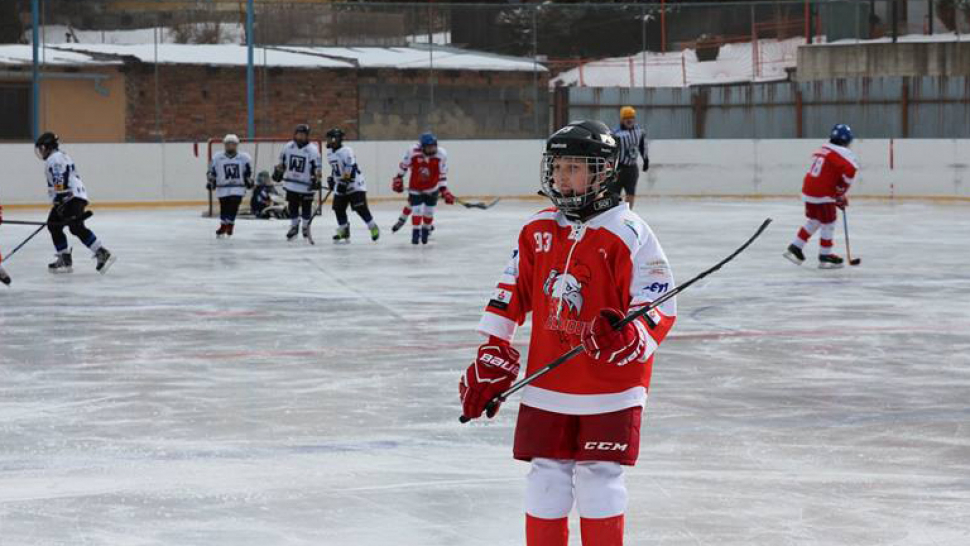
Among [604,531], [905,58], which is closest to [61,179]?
[604,531]

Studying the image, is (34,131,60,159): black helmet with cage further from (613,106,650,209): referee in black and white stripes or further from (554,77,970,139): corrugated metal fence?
(554,77,970,139): corrugated metal fence

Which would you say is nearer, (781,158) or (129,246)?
(129,246)

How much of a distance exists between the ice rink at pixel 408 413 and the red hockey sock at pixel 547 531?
0.81 metres

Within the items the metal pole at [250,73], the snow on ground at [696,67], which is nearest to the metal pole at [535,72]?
the snow on ground at [696,67]

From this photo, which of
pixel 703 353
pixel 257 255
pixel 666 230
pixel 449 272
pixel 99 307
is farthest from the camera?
pixel 666 230

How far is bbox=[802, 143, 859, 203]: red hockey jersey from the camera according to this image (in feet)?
43.2

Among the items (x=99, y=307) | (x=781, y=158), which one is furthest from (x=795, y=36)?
(x=99, y=307)

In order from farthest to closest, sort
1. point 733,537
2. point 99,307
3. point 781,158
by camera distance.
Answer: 1. point 781,158
2. point 99,307
3. point 733,537

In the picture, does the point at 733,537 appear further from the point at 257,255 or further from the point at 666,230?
the point at 666,230

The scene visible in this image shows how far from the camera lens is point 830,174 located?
523 inches

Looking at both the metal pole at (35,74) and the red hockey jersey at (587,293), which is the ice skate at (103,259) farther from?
the red hockey jersey at (587,293)

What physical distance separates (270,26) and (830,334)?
1686 centimetres

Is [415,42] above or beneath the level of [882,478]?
above

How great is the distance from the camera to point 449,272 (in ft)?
43.3
